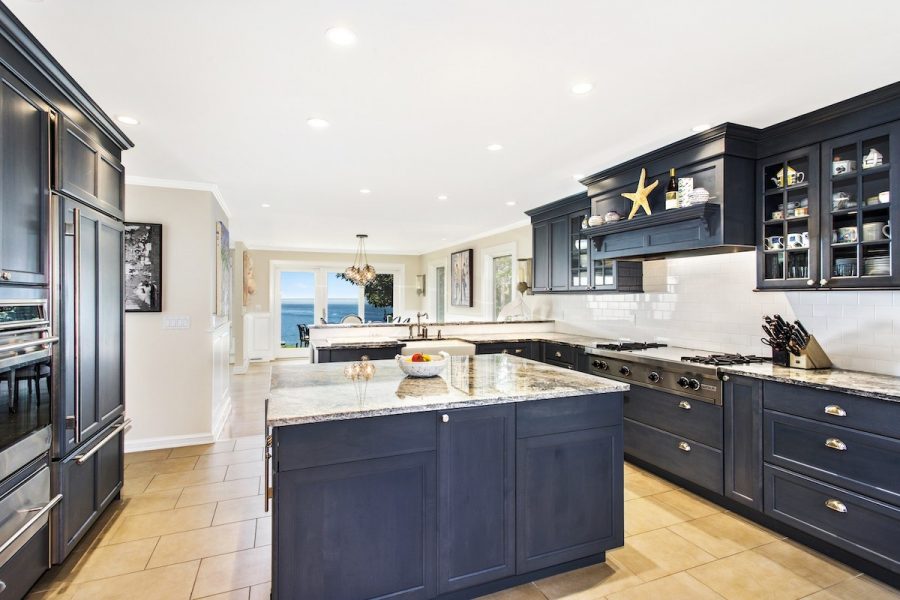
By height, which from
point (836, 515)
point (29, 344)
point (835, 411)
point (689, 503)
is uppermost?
point (29, 344)

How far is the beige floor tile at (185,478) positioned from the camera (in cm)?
330

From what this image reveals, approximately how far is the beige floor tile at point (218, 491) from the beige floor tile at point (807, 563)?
319 centimetres

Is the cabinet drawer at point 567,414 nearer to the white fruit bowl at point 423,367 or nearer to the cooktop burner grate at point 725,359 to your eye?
the white fruit bowl at point 423,367

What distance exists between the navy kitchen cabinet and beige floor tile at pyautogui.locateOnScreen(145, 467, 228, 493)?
11.7 ft

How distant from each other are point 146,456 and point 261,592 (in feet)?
8.25

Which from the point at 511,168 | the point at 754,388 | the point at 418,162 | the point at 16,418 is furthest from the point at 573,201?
the point at 16,418

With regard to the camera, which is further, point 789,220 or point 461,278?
point 461,278

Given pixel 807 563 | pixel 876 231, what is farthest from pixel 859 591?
pixel 876 231

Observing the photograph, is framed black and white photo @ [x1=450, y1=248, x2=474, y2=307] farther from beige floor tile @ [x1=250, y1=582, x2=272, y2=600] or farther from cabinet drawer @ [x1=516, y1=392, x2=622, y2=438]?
beige floor tile @ [x1=250, y1=582, x2=272, y2=600]

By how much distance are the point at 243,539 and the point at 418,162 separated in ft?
9.44

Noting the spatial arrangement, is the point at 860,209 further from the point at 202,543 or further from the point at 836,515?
the point at 202,543

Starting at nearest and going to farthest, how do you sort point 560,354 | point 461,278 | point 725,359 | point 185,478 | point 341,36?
point 341,36 < point 725,359 < point 185,478 < point 560,354 < point 461,278

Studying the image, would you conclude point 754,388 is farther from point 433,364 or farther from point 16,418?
point 16,418

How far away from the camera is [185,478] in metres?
3.45
